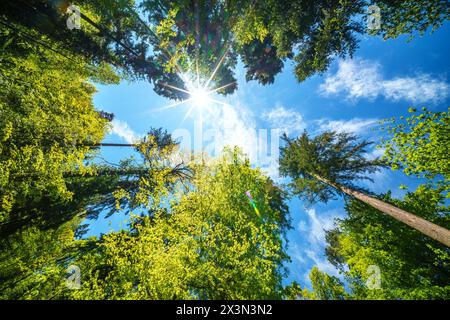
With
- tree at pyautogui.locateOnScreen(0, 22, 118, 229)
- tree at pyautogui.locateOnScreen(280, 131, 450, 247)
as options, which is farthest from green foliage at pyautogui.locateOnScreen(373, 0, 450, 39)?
tree at pyautogui.locateOnScreen(0, 22, 118, 229)

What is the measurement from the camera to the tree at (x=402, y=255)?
29.5 feet

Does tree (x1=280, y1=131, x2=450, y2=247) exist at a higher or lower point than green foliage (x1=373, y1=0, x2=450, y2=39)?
lower

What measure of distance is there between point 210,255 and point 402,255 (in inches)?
400

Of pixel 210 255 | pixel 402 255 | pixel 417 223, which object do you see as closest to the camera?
pixel 210 255

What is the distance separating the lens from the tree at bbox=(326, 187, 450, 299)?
898cm

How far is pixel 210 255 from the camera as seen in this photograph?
6.80 m

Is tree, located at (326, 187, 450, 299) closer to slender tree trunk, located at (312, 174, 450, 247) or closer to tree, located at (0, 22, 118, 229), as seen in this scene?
slender tree trunk, located at (312, 174, 450, 247)

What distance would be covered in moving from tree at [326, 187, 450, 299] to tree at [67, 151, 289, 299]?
520 cm

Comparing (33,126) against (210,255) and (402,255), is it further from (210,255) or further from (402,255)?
(402,255)

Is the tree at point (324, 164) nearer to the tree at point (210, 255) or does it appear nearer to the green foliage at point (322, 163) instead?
the green foliage at point (322, 163)

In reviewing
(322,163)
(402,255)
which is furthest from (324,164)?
(402,255)

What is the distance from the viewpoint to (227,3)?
436 inches

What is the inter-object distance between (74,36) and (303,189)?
60.1ft
